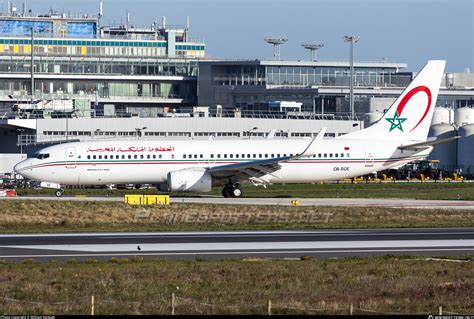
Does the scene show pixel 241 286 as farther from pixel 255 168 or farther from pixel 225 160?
pixel 225 160

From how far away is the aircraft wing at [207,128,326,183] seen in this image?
7056cm

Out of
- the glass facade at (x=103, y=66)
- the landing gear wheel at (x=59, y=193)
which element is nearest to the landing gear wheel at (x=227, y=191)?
the landing gear wheel at (x=59, y=193)

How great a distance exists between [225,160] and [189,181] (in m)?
3.61

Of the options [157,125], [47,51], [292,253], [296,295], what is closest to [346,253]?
[292,253]

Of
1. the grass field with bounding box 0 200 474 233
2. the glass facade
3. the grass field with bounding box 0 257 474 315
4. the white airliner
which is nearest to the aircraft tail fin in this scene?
the white airliner

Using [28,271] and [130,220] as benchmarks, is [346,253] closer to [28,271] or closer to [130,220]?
[28,271]

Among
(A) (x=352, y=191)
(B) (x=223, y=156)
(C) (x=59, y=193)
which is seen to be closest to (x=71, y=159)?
(C) (x=59, y=193)

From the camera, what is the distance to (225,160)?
7269cm

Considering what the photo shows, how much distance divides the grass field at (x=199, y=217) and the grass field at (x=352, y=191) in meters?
14.8

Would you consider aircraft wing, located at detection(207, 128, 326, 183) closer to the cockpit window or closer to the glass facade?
the cockpit window

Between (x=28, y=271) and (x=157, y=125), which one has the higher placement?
(x=157, y=125)

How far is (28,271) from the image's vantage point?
3447 cm

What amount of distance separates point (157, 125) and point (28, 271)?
74429 mm

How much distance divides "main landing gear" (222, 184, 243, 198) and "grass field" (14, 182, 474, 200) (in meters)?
2.78
